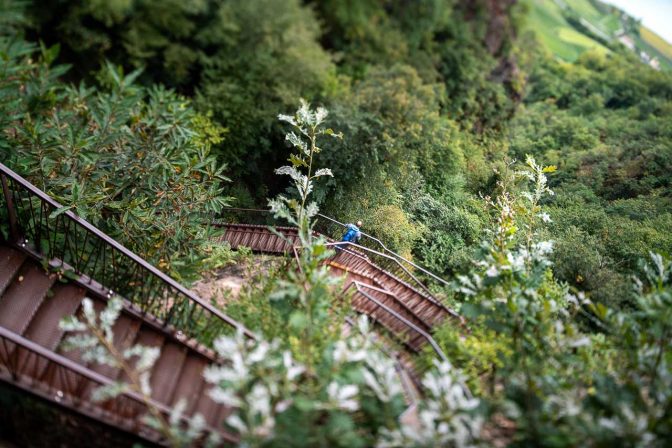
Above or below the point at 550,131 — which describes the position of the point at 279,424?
below

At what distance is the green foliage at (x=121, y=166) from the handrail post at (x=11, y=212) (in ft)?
2.18

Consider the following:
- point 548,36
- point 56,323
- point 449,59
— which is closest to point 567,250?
point 56,323

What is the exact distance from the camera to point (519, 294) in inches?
216

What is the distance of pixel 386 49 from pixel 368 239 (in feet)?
30.6

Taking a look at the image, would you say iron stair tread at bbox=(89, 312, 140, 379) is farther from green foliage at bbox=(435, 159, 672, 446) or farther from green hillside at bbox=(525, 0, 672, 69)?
green hillside at bbox=(525, 0, 672, 69)

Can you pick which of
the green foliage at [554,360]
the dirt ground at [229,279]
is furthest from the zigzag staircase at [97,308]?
the dirt ground at [229,279]

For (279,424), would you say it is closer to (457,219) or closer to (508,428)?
(508,428)

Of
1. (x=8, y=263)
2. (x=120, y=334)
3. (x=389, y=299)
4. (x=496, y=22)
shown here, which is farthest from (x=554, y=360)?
(x=496, y=22)

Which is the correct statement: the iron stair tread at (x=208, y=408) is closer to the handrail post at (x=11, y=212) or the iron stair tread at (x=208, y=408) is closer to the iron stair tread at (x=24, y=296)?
the iron stair tread at (x=24, y=296)

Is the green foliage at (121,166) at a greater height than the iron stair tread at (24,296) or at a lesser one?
greater

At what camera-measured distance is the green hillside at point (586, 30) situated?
14.3 m

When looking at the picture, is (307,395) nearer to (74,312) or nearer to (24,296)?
(74,312)

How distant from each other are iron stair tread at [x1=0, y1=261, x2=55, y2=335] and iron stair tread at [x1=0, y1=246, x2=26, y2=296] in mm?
82

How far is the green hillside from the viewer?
1428 centimetres
